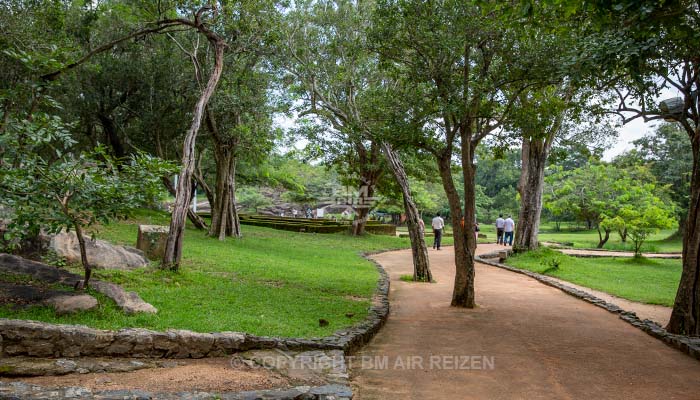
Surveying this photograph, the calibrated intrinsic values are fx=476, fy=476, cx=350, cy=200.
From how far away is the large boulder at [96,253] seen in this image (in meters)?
8.05

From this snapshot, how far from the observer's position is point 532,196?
16188 millimetres

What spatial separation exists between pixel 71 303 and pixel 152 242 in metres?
5.04

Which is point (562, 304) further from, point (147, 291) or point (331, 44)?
point (331, 44)

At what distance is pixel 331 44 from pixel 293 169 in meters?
22.7

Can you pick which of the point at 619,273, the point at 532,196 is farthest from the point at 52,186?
the point at 532,196

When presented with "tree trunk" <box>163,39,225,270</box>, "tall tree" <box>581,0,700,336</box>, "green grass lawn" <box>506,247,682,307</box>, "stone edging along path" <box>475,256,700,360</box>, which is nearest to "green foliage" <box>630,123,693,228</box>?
"green grass lawn" <box>506,247,682,307</box>

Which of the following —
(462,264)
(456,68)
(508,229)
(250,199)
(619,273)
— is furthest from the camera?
(250,199)

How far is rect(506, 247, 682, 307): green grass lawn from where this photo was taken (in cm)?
1025

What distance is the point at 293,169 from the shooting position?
3491 cm

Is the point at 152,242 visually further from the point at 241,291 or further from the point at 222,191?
the point at 222,191

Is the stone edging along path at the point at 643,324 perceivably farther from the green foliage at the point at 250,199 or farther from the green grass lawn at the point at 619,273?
the green foliage at the point at 250,199

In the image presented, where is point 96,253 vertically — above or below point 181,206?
below

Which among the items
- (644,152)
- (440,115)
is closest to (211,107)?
(440,115)

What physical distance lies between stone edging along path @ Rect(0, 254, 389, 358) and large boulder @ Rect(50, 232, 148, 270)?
380 centimetres
